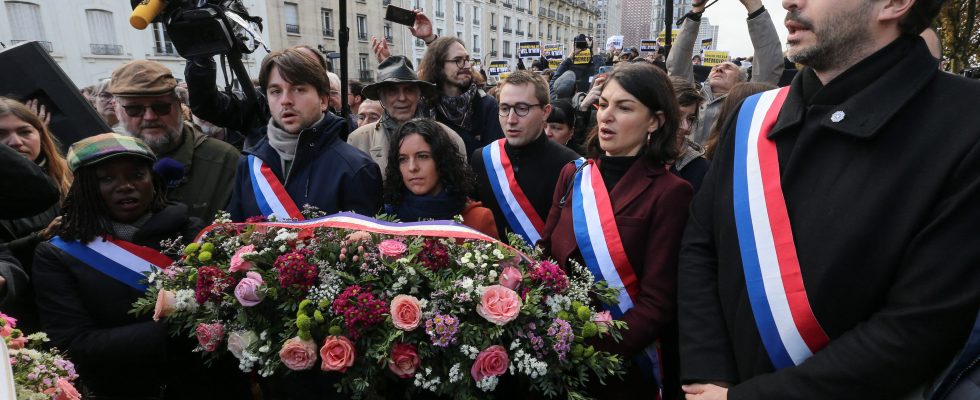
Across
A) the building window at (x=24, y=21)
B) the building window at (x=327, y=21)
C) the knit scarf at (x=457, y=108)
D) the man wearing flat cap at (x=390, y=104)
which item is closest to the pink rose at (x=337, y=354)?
the man wearing flat cap at (x=390, y=104)

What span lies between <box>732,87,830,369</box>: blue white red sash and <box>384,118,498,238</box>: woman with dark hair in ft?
4.26

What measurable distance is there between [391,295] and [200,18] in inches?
91.2

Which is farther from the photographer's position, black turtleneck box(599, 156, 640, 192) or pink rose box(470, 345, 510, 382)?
black turtleneck box(599, 156, 640, 192)

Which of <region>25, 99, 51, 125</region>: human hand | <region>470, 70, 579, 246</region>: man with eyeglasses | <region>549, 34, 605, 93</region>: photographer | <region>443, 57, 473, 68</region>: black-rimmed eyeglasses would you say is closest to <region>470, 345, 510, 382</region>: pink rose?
<region>470, 70, 579, 246</region>: man with eyeglasses

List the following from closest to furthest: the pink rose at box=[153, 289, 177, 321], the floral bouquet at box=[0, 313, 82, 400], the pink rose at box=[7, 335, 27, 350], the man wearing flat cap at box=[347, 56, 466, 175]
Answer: the floral bouquet at box=[0, 313, 82, 400]
the pink rose at box=[7, 335, 27, 350]
the pink rose at box=[153, 289, 177, 321]
the man wearing flat cap at box=[347, 56, 466, 175]

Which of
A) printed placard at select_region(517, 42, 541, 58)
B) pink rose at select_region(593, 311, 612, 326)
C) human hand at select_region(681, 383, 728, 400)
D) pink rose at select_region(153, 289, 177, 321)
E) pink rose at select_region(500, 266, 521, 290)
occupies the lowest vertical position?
human hand at select_region(681, 383, 728, 400)

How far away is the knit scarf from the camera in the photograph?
402 cm

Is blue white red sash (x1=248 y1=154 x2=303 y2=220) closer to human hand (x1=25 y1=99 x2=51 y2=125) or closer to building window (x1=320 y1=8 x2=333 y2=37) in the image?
human hand (x1=25 y1=99 x2=51 y2=125)

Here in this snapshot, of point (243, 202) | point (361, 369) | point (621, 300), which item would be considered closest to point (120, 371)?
point (243, 202)

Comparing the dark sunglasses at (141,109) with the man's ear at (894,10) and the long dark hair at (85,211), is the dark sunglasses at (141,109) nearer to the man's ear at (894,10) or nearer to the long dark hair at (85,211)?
the long dark hair at (85,211)

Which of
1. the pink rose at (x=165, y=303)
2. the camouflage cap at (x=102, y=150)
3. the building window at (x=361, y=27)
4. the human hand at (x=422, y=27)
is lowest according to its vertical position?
the pink rose at (x=165, y=303)

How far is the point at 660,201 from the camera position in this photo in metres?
2.06

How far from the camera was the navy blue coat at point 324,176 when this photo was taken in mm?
2537

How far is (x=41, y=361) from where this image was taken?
1.32 meters
